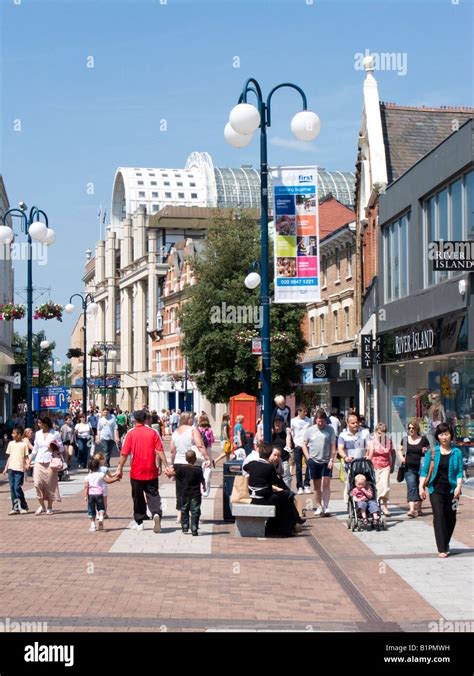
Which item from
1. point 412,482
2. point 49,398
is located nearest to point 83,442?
point 49,398

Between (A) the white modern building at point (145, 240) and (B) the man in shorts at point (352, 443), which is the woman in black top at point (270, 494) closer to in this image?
(B) the man in shorts at point (352, 443)

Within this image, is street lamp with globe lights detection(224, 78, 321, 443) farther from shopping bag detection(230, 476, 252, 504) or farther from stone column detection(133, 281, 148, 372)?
stone column detection(133, 281, 148, 372)

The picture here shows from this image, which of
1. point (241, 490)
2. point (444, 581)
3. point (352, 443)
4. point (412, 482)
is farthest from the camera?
point (412, 482)

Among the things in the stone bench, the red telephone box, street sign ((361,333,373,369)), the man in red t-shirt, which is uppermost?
street sign ((361,333,373,369))

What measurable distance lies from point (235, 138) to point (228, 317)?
25.8 metres

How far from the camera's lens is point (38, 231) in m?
24.6

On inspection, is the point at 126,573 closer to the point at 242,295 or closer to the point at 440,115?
the point at 440,115

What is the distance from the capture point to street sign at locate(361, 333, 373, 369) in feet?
110

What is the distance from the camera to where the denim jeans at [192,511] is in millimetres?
15125

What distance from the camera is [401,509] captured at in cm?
1905

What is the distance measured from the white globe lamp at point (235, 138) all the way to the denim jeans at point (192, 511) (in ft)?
19.3

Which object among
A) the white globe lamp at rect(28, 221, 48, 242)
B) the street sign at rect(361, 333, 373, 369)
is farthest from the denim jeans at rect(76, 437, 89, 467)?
the street sign at rect(361, 333, 373, 369)

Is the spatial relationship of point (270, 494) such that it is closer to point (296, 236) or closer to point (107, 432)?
point (296, 236)

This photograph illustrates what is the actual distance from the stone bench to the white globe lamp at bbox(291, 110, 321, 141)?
597cm
